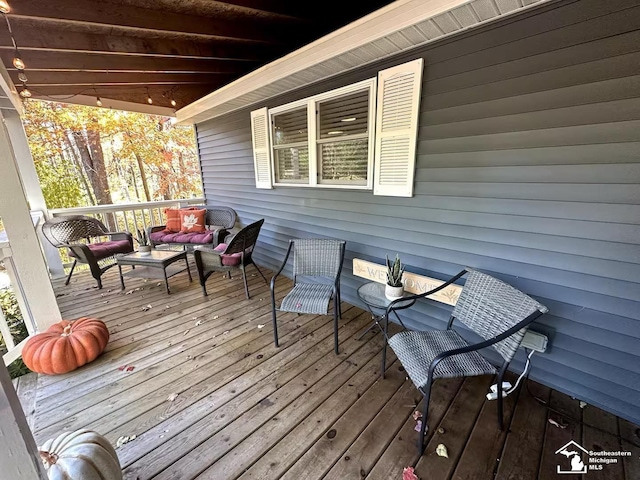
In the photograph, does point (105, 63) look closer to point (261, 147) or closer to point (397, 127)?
point (261, 147)

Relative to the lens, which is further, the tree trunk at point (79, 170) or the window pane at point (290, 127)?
the tree trunk at point (79, 170)

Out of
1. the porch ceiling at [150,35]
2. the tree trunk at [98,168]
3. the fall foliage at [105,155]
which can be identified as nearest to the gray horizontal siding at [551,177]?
the porch ceiling at [150,35]

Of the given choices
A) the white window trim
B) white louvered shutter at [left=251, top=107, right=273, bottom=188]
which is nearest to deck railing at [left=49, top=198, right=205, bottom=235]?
white louvered shutter at [left=251, top=107, right=273, bottom=188]

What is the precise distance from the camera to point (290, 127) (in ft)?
11.0

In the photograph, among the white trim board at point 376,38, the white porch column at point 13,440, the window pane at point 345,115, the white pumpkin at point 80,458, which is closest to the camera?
the white porch column at point 13,440

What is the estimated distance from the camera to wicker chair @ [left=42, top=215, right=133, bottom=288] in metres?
3.37

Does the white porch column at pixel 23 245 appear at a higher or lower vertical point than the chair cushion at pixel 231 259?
higher

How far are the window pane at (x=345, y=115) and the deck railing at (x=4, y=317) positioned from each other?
296 centimetres

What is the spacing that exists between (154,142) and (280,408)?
9640 mm

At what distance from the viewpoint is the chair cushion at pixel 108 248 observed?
349 cm

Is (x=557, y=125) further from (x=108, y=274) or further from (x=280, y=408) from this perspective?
(x=108, y=274)

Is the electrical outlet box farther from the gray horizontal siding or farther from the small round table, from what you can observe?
the small round table

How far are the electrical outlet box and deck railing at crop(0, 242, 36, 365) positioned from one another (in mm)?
3781

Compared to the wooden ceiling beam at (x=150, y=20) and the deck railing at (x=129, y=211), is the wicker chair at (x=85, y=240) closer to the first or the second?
the deck railing at (x=129, y=211)
